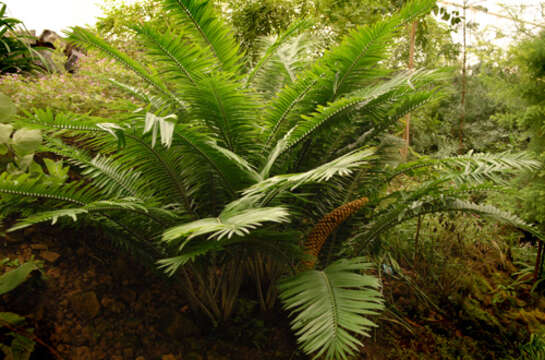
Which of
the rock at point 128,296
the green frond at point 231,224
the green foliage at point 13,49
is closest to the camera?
the green frond at point 231,224

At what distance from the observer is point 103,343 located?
4.62ft

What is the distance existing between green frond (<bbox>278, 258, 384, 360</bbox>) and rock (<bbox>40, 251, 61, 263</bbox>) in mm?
1187

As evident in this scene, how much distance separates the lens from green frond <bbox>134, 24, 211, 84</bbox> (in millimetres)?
1280

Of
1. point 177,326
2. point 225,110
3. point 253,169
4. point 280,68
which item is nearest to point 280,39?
point 280,68

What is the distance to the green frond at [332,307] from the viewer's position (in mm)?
1014

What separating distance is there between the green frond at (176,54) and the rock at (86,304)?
1064 mm

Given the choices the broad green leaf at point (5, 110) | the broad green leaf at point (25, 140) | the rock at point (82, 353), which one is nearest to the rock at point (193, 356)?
the rock at point (82, 353)

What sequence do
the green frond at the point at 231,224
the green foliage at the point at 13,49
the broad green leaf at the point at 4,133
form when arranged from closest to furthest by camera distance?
1. the green frond at the point at 231,224
2. the broad green leaf at the point at 4,133
3. the green foliage at the point at 13,49

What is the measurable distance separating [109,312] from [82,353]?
213 mm

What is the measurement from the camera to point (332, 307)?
44.1 inches

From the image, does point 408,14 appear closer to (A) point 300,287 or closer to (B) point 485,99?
(A) point 300,287

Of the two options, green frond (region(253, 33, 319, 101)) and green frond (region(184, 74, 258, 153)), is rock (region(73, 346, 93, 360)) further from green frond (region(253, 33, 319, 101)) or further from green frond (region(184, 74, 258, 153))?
green frond (region(253, 33, 319, 101))

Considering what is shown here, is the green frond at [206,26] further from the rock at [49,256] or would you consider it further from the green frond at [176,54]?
the rock at [49,256]

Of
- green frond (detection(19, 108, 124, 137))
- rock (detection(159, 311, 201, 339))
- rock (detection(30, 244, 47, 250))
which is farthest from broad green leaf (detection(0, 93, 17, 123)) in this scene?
rock (detection(159, 311, 201, 339))
